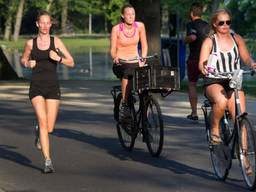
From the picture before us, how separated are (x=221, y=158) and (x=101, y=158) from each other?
210 cm

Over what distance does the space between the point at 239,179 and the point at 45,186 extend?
1982mm

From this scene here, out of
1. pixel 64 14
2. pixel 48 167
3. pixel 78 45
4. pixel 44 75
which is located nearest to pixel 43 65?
pixel 44 75

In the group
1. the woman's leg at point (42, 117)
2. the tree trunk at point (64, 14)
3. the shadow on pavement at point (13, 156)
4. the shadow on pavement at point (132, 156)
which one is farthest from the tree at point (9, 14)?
the woman's leg at point (42, 117)

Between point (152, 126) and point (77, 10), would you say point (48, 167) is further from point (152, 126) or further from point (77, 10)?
point (77, 10)

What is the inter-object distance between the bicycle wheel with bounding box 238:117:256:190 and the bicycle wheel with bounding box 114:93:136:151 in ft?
8.63

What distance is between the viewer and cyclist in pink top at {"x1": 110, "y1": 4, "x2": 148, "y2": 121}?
10.4 meters

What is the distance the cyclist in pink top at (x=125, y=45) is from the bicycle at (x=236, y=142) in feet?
6.25

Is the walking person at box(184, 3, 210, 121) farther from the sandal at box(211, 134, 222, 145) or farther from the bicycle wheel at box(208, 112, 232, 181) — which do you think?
the sandal at box(211, 134, 222, 145)

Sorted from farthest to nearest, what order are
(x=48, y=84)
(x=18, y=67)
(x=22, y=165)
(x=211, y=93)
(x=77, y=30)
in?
(x=77, y=30) → (x=18, y=67) → (x=22, y=165) → (x=48, y=84) → (x=211, y=93)

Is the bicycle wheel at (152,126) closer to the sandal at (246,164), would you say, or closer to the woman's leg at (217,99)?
the woman's leg at (217,99)

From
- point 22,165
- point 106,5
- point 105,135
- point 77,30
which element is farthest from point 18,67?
point 77,30

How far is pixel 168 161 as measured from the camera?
9.85 metres

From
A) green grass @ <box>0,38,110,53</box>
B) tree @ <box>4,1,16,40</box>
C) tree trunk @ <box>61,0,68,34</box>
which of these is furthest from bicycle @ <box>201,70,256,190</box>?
tree trunk @ <box>61,0,68,34</box>

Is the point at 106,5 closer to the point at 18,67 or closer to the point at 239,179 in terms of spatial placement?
the point at 18,67
